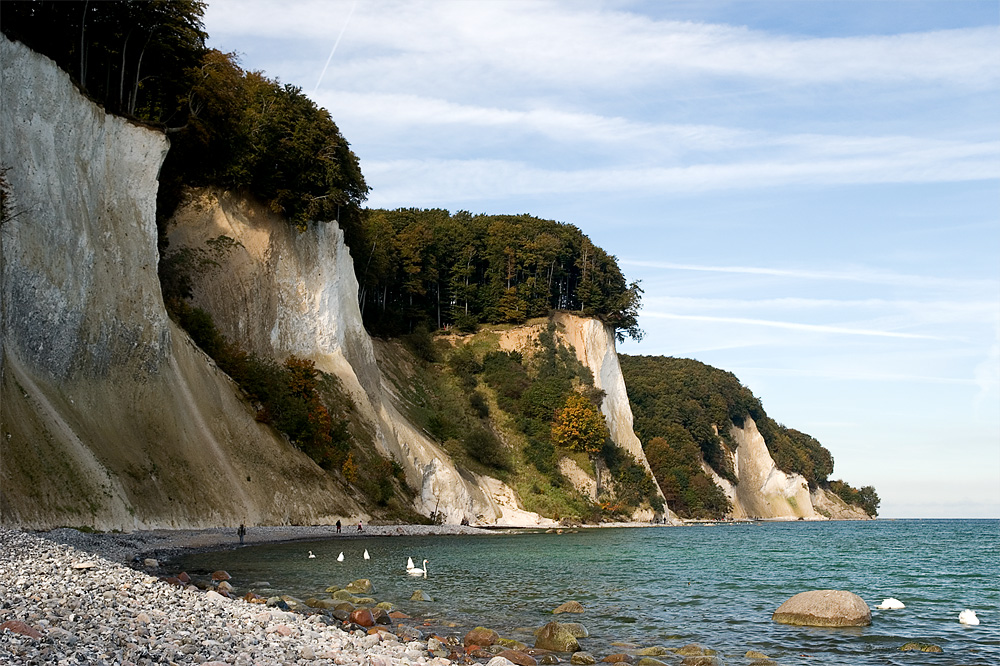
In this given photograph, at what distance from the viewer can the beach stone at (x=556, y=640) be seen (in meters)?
13.8

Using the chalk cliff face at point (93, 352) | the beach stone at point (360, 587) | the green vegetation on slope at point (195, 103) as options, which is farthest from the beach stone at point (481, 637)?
the green vegetation on slope at point (195, 103)

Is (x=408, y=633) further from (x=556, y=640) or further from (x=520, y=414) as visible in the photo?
(x=520, y=414)

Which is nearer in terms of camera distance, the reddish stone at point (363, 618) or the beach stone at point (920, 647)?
the beach stone at point (920, 647)

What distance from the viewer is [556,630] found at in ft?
46.8

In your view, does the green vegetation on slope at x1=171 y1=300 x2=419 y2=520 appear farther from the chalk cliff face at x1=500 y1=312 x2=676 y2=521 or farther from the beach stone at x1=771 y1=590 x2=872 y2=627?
the beach stone at x1=771 y1=590 x2=872 y2=627

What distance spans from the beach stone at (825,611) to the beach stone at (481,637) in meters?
6.46

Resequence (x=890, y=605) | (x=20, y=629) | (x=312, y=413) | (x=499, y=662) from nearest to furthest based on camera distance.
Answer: (x=20, y=629) < (x=499, y=662) < (x=890, y=605) < (x=312, y=413)

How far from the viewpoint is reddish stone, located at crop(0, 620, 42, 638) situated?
812 centimetres

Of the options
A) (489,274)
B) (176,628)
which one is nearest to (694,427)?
(489,274)

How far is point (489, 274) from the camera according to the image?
81.4m

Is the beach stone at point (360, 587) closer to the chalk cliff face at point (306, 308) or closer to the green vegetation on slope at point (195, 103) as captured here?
the green vegetation on slope at point (195, 103)

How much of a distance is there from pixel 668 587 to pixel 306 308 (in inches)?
1311

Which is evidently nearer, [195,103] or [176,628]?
[176,628]

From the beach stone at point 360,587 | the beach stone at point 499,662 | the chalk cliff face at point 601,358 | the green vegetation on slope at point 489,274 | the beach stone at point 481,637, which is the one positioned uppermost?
the green vegetation on slope at point 489,274
